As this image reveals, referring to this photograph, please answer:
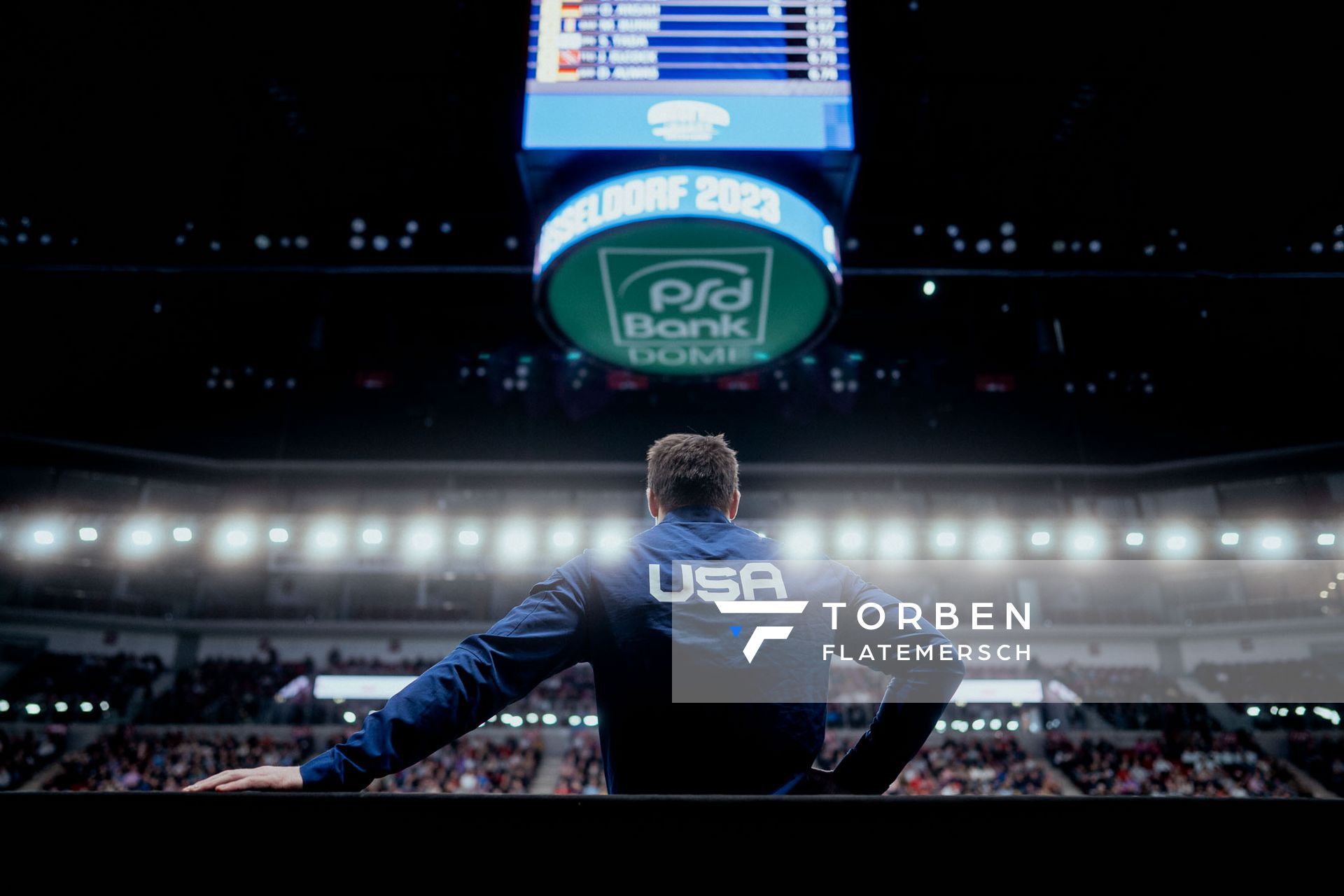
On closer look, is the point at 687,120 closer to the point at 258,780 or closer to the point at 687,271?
the point at 687,271

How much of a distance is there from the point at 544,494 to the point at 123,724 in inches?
456

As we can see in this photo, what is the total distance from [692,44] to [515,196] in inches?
132

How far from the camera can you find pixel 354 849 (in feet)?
3.37

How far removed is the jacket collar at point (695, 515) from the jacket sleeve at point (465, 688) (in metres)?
0.32

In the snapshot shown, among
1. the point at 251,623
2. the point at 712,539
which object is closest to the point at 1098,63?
the point at 712,539

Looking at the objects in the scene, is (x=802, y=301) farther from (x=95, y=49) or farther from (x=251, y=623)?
(x=251, y=623)

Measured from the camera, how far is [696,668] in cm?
170

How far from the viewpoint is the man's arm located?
1.30 metres

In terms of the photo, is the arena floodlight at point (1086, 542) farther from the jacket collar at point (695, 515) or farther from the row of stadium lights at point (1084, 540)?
the jacket collar at point (695, 515)

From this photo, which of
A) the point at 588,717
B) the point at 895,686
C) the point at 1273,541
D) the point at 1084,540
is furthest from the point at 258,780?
the point at 588,717

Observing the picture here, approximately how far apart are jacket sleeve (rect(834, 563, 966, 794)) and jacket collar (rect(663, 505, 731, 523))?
34 centimetres

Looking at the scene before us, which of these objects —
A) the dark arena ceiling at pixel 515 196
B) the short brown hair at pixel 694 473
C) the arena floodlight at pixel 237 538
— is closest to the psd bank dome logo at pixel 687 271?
the dark arena ceiling at pixel 515 196

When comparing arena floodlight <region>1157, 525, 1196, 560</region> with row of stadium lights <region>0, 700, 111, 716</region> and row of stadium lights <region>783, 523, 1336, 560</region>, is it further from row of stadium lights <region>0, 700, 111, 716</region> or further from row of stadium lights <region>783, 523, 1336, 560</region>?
row of stadium lights <region>0, 700, 111, 716</region>

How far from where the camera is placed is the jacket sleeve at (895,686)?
1.67m
